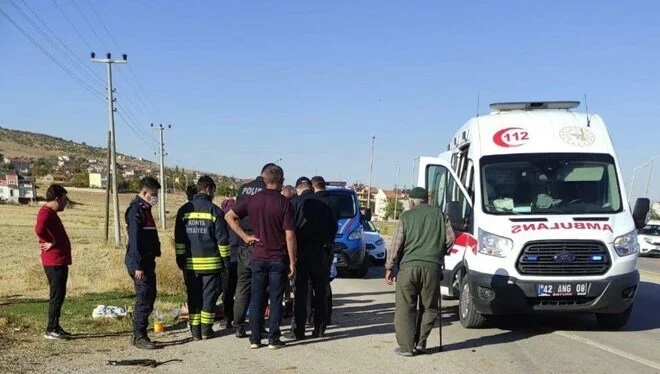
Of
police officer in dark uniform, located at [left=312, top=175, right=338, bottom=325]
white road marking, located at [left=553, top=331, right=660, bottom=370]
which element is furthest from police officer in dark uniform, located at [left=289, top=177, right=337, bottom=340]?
white road marking, located at [left=553, top=331, right=660, bottom=370]

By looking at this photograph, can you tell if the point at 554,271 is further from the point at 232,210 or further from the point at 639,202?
the point at 232,210

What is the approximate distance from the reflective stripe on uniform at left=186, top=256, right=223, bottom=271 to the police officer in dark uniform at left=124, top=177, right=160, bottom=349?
1.56 feet

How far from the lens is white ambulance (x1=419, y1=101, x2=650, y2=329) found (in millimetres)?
7949

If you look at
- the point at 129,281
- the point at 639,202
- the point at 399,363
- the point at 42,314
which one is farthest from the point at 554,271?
the point at 129,281

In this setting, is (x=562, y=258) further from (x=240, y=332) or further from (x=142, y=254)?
(x=142, y=254)

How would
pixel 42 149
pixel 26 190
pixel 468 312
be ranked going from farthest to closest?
1. pixel 42 149
2. pixel 26 190
3. pixel 468 312

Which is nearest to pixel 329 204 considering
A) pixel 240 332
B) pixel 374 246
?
pixel 240 332

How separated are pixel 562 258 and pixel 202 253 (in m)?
4.43

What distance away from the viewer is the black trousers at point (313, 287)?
25.8ft

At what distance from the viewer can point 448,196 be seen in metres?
10.2

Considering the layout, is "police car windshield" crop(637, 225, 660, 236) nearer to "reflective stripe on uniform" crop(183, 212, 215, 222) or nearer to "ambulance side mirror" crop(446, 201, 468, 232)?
"ambulance side mirror" crop(446, 201, 468, 232)

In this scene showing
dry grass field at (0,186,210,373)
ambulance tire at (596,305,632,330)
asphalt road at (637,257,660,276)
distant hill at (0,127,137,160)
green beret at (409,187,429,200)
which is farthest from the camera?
distant hill at (0,127,137,160)

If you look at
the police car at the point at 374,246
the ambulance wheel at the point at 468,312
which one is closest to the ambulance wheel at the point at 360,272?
the police car at the point at 374,246

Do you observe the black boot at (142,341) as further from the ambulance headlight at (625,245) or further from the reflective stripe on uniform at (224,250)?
the ambulance headlight at (625,245)
